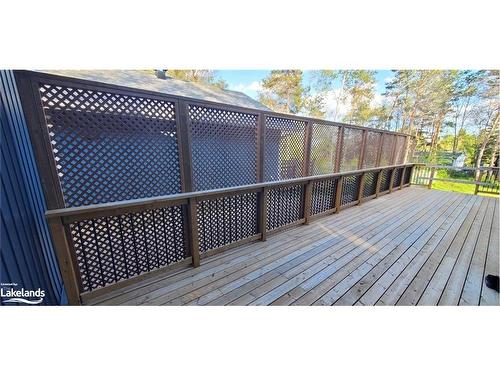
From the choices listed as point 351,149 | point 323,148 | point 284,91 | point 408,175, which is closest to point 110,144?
point 323,148

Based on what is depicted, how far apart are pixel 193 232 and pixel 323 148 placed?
2.87 m

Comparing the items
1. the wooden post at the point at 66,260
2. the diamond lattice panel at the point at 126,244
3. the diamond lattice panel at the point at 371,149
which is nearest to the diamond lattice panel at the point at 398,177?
the diamond lattice panel at the point at 371,149

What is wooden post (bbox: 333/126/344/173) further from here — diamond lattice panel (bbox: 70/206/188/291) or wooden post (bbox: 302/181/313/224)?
diamond lattice panel (bbox: 70/206/188/291)

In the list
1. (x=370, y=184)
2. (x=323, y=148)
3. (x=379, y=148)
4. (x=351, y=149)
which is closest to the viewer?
(x=323, y=148)

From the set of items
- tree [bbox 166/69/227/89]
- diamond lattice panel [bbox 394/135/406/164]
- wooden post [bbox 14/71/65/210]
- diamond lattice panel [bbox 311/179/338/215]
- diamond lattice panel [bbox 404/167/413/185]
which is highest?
tree [bbox 166/69/227/89]

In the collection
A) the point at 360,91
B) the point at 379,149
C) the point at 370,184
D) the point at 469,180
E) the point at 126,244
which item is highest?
the point at 360,91

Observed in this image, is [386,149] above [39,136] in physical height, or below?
below

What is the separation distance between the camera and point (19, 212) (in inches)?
54.6

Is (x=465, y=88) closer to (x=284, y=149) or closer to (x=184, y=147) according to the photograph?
(x=284, y=149)

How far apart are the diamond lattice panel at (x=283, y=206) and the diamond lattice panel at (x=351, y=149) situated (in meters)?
1.52

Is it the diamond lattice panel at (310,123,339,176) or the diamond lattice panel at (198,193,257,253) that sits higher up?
the diamond lattice panel at (310,123,339,176)

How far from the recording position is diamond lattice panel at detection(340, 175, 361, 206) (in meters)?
4.22

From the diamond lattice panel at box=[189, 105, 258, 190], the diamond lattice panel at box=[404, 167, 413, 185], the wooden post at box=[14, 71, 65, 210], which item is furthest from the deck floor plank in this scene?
the wooden post at box=[14, 71, 65, 210]

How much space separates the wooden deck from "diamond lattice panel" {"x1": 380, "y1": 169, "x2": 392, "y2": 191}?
2199mm
